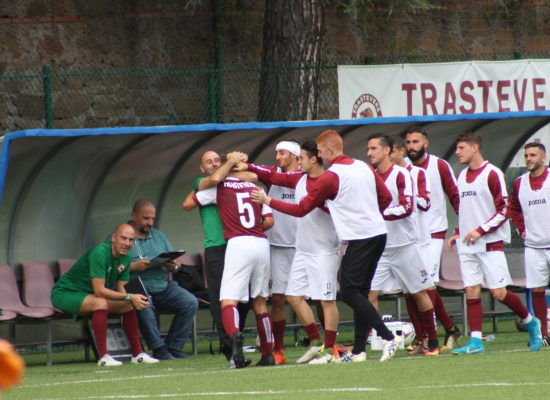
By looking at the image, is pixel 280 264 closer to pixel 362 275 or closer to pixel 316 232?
pixel 316 232

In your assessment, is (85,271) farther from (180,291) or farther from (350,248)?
(350,248)

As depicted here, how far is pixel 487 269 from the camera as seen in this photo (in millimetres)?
9172

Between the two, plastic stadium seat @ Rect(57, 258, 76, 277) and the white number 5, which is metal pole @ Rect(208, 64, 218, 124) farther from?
the white number 5

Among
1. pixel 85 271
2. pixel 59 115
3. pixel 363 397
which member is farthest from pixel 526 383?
pixel 59 115

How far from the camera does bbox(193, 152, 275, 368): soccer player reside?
8766 millimetres

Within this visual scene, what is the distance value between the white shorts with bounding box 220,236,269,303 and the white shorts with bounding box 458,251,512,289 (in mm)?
1695

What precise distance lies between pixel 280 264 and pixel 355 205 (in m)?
1.40

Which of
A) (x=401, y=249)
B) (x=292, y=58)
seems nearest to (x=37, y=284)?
(x=401, y=249)

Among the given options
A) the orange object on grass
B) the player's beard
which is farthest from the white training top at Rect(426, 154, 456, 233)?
the orange object on grass

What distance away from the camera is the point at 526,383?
6.54 m

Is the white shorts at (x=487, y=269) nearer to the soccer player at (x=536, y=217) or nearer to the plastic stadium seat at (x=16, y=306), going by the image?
the soccer player at (x=536, y=217)

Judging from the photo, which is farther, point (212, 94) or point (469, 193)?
point (212, 94)

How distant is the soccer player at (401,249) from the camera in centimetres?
935

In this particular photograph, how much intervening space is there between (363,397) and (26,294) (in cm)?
580
